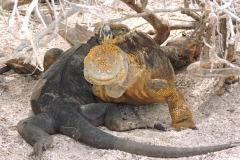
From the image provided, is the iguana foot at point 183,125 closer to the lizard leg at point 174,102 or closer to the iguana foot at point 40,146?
the lizard leg at point 174,102

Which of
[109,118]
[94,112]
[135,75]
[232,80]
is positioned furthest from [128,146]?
[232,80]

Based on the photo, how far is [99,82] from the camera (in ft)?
13.4

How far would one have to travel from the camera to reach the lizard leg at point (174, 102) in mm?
4402

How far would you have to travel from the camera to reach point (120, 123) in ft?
14.4

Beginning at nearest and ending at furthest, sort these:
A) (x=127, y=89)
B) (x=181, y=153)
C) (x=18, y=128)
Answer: (x=181, y=153)
(x=18, y=128)
(x=127, y=89)

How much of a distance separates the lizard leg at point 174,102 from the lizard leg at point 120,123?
0.82 feet

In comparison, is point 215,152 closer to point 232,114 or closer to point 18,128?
point 232,114

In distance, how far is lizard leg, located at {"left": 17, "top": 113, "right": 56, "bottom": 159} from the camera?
3906mm

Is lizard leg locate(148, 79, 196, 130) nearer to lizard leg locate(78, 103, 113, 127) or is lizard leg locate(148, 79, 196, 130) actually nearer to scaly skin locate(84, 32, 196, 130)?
scaly skin locate(84, 32, 196, 130)

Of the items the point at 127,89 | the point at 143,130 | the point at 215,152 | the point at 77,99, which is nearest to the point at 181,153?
the point at 215,152

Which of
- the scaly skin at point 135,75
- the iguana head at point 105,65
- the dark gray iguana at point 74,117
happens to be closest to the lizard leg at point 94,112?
the dark gray iguana at point 74,117

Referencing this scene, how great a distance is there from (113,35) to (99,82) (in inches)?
30.7

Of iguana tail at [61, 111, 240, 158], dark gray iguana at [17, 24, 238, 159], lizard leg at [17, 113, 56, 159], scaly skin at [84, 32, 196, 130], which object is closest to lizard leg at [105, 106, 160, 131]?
dark gray iguana at [17, 24, 238, 159]

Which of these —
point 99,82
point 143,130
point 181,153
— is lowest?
point 143,130
